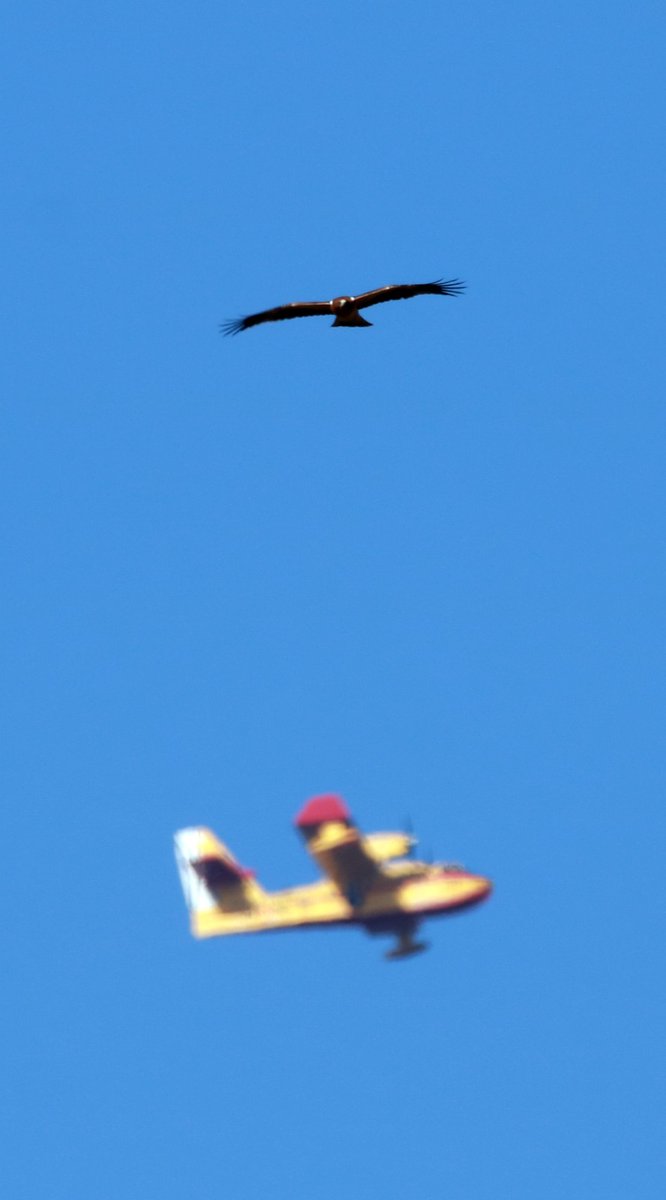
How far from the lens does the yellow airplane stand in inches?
4439

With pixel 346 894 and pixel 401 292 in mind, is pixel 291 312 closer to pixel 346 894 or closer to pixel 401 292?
pixel 401 292

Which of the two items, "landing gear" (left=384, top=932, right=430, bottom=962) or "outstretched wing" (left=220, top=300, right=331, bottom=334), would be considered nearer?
"outstretched wing" (left=220, top=300, right=331, bottom=334)

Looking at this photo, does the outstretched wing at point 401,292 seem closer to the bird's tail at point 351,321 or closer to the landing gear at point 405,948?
the bird's tail at point 351,321

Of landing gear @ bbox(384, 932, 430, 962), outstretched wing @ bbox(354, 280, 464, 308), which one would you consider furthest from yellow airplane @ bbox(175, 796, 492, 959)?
outstretched wing @ bbox(354, 280, 464, 308)

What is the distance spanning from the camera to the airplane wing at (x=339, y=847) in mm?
109562

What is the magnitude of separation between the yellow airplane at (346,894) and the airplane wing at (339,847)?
1.5 inches

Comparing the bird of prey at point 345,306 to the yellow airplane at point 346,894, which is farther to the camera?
the yellow airplane at point 346,894

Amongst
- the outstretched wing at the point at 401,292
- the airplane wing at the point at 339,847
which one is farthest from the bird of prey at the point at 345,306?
the airplane wing at the point at 339,847

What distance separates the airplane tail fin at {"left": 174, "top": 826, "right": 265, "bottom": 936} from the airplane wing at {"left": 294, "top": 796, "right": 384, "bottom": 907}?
331 cm

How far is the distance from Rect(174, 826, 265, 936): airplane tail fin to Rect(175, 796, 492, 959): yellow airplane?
4 cm

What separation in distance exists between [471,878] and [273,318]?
5218 cm

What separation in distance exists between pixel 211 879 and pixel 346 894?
5.32 metres

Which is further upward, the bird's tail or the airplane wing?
the airplane wing

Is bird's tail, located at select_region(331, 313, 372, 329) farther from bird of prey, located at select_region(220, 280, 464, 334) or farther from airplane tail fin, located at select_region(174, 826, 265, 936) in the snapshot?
airplane tail fin, located at select_region(174, 826, 265, 936)
